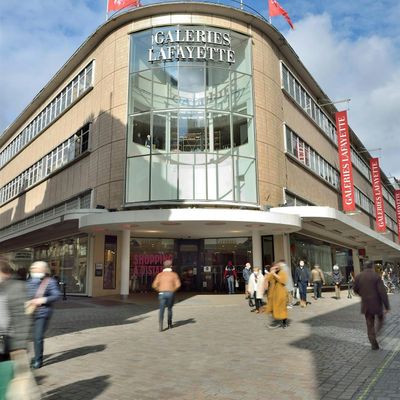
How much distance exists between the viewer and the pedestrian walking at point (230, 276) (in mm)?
24828

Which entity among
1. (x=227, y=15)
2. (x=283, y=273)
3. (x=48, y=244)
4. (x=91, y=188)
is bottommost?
(x=283, y=273)

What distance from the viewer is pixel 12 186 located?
4238 centimetres

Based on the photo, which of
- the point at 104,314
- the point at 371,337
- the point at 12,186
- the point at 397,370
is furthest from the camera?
the point at 12,186

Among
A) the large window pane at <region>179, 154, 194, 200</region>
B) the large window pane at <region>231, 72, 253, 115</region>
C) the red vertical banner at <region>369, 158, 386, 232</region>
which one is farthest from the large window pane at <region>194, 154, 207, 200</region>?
the red vertical banner at <region>369, 158, 386, 232</region>

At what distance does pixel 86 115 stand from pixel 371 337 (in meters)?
23.1

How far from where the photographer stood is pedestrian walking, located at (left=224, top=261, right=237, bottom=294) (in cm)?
2483

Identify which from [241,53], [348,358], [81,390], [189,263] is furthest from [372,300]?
[241,53]

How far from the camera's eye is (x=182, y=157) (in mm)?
22281

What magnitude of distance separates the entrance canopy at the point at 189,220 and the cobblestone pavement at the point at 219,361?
7.40 meters

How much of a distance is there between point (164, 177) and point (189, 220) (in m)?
3.44

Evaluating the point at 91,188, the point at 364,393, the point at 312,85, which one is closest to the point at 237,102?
the point at 91,188

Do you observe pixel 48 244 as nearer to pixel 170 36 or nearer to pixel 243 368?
pixel 170 36

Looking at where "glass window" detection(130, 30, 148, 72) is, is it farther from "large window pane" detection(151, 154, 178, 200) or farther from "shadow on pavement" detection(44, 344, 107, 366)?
"shadow on pavement" detection(44, 344, 107, 366)

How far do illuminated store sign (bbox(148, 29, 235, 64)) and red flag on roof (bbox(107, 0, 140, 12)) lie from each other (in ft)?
9.03
